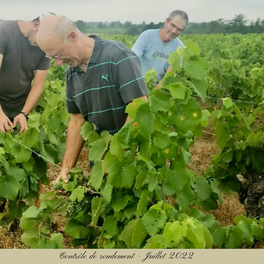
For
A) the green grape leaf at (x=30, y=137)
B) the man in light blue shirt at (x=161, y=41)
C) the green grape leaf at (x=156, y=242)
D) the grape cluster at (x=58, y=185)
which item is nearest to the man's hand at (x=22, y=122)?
the green grape leaf at (x=30, y=137)

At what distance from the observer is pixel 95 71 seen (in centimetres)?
264

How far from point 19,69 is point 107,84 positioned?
138 centimetres

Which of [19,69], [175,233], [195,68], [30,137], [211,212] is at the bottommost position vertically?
[211,212]

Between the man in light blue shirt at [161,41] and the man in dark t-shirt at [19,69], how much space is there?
1.32 meters

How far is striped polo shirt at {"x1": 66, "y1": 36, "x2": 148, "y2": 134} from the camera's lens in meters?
2.55

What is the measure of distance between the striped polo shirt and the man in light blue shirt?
6.88 feet

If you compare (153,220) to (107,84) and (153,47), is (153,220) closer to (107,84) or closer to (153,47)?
(107,84)

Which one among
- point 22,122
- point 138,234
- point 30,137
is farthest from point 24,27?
point 138,234

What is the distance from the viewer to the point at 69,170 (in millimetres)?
2863

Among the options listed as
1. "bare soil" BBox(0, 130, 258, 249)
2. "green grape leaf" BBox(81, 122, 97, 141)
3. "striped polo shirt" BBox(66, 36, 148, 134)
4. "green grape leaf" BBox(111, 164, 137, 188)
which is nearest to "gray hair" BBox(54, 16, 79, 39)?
"striped polo shirt" BBox(66, 36, 148, 134)

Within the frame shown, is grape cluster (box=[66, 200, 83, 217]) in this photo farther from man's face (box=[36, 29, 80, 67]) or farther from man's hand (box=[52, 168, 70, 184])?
man's face (box=[36, 29, 80, 67])

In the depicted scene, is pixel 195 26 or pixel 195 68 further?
pixel 195 26

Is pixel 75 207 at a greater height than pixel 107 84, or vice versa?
pixel 107 84

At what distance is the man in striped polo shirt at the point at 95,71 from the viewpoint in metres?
2.52
